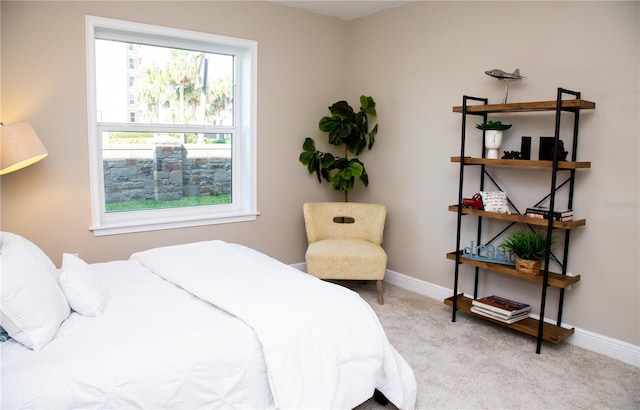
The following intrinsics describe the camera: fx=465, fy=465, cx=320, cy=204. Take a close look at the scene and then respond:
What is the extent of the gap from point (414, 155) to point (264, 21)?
70.2 inches

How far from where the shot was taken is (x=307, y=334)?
196 centimetres

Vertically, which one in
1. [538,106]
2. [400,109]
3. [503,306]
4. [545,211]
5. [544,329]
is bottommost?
[544,329]

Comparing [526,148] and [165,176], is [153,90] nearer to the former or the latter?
[165,176]

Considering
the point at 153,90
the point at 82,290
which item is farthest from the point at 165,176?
the point at 82,290

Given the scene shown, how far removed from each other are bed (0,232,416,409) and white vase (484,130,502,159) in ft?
5.48

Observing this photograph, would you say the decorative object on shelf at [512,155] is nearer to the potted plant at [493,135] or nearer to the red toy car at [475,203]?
the potted plant at [493,135]

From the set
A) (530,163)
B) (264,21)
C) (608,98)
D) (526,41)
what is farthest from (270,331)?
(264,21)

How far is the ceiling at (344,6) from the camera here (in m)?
→ 4.12

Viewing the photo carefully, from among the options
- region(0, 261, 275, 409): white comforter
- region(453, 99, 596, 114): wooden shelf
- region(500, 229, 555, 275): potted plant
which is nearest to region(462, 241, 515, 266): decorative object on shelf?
region(500, 229, 555, 275): potted plant

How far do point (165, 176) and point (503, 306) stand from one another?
2824 mm

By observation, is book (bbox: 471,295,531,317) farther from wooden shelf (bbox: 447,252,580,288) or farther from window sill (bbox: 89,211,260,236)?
window sill (bbox: 89,211,260,236)

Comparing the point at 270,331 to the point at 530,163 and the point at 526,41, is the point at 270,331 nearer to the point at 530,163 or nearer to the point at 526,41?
the point at 530,163

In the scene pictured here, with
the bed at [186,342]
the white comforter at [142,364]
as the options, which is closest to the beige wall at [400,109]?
the bed at [186,342]

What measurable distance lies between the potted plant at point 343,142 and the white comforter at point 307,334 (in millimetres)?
1986
